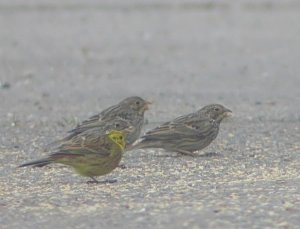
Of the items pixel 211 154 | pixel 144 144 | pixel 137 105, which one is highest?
pixel 137 105

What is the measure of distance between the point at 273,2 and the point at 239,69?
1616 cm

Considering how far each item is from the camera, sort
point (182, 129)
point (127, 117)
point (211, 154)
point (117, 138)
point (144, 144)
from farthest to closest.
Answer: point (127, 117), point (182, 129), point (211, 154), point (144, 144), point (117, 138)

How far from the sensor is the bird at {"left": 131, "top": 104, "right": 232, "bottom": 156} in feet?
43.0

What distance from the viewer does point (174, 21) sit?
34250mm

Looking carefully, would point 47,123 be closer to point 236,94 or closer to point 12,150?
point 12,150

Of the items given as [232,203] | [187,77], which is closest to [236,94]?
[187,77]

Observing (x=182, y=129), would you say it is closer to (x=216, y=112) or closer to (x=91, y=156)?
(x=216, y=112)

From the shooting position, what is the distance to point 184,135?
1332 cm

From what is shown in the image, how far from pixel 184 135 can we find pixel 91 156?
2.30 metres

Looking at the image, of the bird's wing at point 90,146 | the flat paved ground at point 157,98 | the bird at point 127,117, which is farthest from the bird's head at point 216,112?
the bird's wing at point 90,146

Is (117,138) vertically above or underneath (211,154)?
above

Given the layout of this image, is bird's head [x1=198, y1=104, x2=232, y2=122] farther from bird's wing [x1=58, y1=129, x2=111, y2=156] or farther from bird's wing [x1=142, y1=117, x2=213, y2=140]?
bird's wing [x1=58, y1=129, x2=111, y2=156]

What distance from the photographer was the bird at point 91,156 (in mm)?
11086

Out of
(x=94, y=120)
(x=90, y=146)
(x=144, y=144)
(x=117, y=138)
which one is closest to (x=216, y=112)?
(x=144, y=144)
